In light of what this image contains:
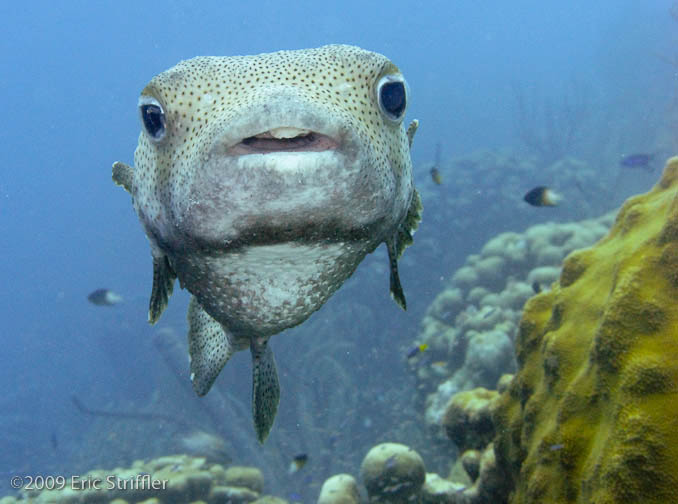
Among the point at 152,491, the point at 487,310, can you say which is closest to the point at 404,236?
the point at 152,491

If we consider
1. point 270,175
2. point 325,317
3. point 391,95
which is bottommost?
point 325,317

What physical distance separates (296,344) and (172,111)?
1245cm

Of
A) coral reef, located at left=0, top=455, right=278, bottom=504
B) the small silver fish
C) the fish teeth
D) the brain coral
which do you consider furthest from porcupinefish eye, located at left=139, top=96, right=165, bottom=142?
the small silver fish

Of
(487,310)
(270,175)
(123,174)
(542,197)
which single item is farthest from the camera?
(487,310)

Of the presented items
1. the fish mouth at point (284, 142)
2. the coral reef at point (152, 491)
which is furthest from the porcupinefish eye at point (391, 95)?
the coral reef at point (152, 491)

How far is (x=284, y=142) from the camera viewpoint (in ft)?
4.34

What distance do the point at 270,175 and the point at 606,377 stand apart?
7.22ft

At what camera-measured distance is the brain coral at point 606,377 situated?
2.12 metres

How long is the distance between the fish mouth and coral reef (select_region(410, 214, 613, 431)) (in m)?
6.59

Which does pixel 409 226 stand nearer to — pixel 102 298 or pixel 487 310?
pixel 487 310

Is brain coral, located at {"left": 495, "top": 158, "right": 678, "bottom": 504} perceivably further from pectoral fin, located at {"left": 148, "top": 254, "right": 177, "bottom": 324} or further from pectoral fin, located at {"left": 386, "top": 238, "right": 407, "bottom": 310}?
pectoral fin, located at {"left": 148, "top": 254, "right": 177, "bottom": 324}

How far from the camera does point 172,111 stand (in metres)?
1.63

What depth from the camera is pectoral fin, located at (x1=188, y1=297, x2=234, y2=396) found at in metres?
2.75

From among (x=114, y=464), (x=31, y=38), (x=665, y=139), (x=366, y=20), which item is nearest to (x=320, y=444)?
(x=114, y=464)
